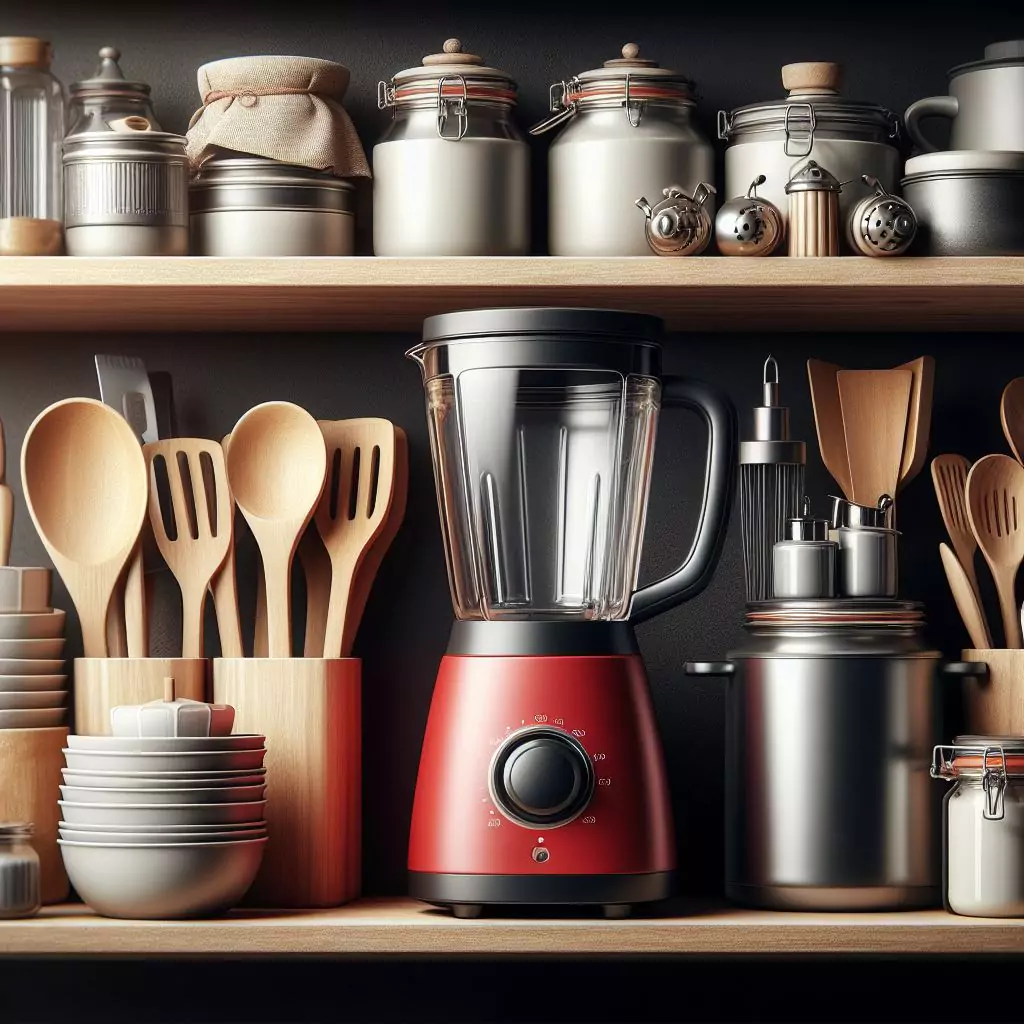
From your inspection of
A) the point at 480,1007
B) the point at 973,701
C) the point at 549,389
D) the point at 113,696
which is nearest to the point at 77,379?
the point at 113,696

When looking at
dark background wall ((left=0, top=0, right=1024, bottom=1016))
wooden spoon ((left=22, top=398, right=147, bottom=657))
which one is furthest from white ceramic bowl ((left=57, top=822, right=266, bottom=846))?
dark background wall ((left=0, top=0, right=1024, bottom=1016))

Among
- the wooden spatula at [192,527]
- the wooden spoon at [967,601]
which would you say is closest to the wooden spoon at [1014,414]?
the wooden spoon at [967,601]

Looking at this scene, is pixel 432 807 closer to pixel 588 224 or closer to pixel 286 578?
pixel 286 578

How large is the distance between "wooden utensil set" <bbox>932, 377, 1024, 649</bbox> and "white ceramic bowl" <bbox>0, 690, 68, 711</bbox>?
81 cm

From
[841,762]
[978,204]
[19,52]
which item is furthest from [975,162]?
[19,52]

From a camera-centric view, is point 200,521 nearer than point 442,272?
No

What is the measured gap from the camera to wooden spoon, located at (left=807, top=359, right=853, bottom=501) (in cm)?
144

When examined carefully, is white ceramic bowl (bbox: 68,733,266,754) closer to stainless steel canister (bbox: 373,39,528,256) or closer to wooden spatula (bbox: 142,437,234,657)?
wooden spatula (bbox: 142,437,234,657)

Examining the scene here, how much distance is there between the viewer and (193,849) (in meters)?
1.17

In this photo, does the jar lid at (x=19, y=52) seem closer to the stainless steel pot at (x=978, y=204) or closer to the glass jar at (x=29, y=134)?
the glass jar at (x=29, y=134)

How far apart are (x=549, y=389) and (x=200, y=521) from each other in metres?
0.35

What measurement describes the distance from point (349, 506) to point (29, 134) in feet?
1.45

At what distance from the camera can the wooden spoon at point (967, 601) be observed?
1363mm

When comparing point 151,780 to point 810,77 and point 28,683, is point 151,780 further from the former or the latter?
point 810,77
